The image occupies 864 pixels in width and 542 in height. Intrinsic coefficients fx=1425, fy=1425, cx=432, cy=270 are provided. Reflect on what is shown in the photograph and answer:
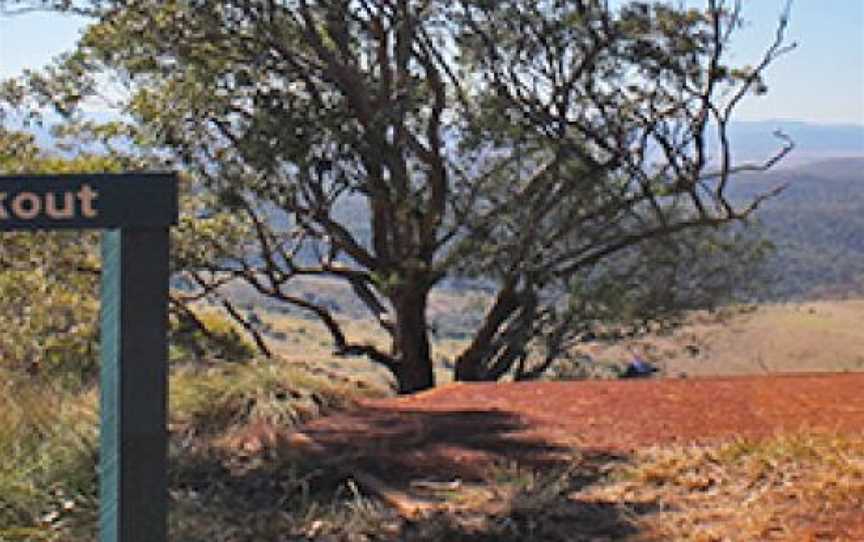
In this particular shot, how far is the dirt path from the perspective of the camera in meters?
6.68

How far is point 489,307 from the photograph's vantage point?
14.7 metres

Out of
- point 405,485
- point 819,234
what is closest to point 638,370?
point 405,485

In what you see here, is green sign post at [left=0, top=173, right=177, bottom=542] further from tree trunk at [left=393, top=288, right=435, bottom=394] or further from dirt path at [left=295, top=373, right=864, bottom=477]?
tree trunk at [left=393, top=288, right=435, bottom=394]

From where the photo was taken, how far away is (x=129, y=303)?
4.04 m

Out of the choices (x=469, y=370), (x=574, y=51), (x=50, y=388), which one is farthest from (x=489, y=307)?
(x=50, y=388)

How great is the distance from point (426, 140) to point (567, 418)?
6.52 meters

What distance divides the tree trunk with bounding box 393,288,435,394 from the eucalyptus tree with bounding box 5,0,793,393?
0.02 metres

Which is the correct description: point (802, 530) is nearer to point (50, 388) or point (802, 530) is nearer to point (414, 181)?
point (50, 388)

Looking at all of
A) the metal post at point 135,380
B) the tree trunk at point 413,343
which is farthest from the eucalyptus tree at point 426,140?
the metal post at point 135,380

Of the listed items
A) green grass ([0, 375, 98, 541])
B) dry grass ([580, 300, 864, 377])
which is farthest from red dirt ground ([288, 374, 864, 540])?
dry grass ([580, 300, 864, 377])

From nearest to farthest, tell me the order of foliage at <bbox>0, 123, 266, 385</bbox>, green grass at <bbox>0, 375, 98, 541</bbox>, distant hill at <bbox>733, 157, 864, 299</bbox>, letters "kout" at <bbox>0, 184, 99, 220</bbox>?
letters "kout" at <bbox>0, 184, 99, 220</bbox>
green grass at <bbox>0, 375, 98, 541</bbox>
foliage at <bbox>0, 123, 266, 385</bbox>
distant hill at <bbox>733, 157, 864, 299</bbox>

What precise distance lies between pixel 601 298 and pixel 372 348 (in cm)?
232

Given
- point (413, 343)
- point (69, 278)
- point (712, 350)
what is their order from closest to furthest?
point (69, 278)
point (413, 343)
point (712, 350)

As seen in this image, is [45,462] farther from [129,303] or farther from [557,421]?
[557,421]
